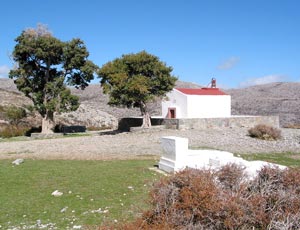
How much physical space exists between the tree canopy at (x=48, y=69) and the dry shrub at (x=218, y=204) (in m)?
22.1

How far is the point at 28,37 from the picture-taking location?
2544 cm

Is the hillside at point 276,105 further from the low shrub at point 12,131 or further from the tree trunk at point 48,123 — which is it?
the low shrub at point 12,131

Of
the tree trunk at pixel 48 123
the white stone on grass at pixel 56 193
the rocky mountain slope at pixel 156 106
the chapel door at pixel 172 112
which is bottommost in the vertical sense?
the white stone on grass at pixel 56 193

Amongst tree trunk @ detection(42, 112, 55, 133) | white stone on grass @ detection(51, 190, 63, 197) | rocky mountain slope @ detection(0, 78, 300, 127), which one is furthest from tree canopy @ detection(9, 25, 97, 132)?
white stone on grass @ detection(51, 190, 63, 197)

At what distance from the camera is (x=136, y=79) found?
22859 mm

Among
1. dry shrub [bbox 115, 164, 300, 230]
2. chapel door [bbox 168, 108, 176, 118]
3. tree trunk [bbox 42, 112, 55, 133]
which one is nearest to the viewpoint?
dry shrub [bbox 115, 164, 300, 230]

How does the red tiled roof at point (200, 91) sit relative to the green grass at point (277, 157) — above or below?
above

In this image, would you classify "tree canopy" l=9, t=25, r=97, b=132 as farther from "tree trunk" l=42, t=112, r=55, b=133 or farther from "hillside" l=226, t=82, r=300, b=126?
"hillside" l=226, t=82, r=300, b=126

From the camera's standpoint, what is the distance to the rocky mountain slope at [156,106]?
128 ft

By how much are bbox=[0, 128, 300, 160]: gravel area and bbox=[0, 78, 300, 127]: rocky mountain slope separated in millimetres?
17583

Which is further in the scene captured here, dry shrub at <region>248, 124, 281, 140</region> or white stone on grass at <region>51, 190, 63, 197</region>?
dry shrub at <region>248, 124, 281, 140</region>

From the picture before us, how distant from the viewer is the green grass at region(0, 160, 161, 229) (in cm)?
646

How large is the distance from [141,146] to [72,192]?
907 cm

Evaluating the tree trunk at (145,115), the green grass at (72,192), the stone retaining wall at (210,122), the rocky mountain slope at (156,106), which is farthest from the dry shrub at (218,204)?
the rocky mountain slope at (156,106)
